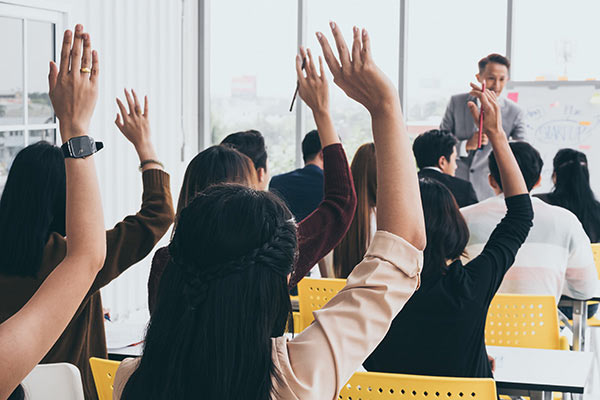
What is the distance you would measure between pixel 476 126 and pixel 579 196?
1641mm

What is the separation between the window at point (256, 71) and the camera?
6.85 meters

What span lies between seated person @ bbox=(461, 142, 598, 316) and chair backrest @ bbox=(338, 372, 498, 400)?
4.82ft

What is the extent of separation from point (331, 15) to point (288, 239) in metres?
5.94

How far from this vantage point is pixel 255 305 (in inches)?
42.3

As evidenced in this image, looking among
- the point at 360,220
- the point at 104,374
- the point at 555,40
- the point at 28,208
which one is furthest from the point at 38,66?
the point at 555,40

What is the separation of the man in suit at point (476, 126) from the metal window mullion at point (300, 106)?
1617 mm

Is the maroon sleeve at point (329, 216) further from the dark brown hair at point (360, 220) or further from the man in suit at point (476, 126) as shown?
the man in suit at point (476, 126)

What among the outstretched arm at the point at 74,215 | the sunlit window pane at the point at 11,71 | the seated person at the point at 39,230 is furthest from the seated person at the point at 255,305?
the sunlit window pane at the point at 11,71

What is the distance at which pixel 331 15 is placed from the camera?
22.3 ft

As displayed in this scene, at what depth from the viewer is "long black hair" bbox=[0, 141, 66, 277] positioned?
1.75 meters

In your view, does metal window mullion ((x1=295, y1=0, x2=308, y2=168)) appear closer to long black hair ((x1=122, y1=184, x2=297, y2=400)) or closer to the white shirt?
the white shirt

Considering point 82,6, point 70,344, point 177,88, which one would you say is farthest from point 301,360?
point 177,88

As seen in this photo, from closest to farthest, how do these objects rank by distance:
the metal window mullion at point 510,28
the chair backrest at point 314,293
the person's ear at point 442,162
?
the chair backrest at point 314,293
the person's ear at point 442,162
the metal window mullion at point 510,28

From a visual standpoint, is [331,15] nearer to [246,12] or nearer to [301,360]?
[246,12]
